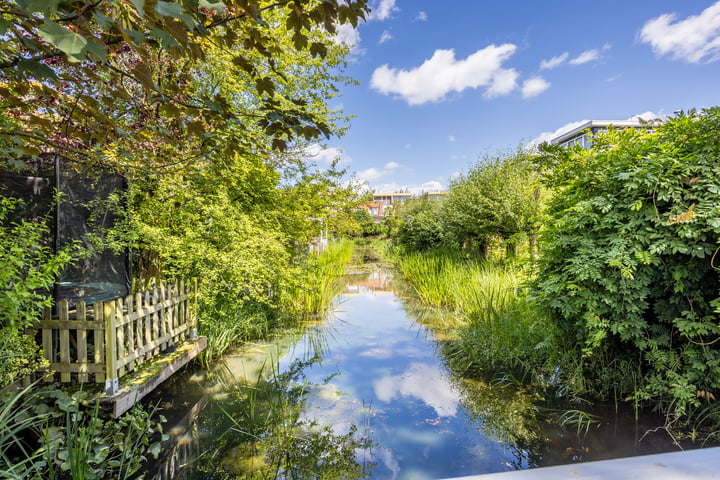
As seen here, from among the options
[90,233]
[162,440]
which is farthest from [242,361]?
[90,233]

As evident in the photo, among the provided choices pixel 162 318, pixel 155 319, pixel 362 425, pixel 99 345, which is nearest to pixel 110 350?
pixel 99 345

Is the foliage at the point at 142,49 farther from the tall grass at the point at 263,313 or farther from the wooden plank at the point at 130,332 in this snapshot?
the tall grass at the point at 263,313

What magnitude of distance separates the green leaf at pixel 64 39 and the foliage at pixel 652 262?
3.14 metres

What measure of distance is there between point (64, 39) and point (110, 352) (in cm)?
253

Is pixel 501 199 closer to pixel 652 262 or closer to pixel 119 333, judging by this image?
pixel 652 262

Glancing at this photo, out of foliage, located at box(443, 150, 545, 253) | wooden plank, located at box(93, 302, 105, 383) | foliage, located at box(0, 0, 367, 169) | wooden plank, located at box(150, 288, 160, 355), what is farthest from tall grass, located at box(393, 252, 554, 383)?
wooden plank, located at box(93, 302, 105, 383)

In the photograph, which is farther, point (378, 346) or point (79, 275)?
point (378, 346)

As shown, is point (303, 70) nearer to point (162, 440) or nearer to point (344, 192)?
point (344, 192)

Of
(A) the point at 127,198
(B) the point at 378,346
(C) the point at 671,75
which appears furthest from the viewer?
(C) the point at 671,75

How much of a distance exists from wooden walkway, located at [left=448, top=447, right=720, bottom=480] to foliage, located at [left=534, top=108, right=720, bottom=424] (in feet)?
7.22

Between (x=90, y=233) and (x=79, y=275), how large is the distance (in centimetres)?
40

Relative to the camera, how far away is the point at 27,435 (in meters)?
2.26

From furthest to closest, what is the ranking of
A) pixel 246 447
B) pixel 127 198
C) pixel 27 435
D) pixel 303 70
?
1. pixel 303 70
2. pixel 127 198
3. pixel 246 447
4. pixel 27 435

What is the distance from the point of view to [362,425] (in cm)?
283
